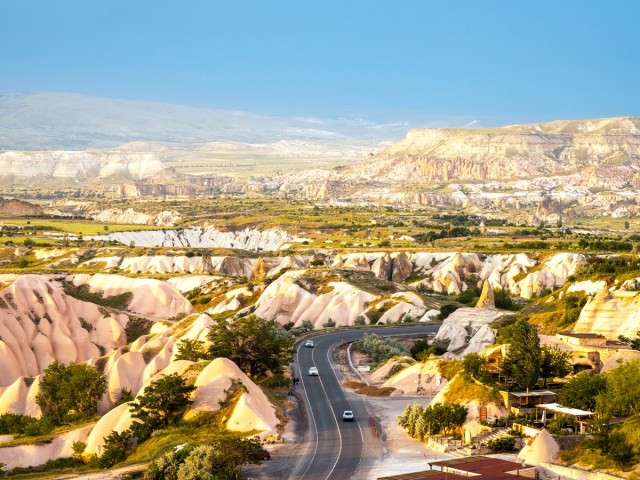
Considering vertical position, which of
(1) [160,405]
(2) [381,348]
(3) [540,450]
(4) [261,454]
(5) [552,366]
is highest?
(5) [552,366]

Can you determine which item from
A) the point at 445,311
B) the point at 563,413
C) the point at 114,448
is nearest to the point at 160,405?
the point at 114,448

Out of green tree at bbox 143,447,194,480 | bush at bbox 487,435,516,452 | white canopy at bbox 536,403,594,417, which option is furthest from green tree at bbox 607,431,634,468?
green tree at bbox 143,447,194,480

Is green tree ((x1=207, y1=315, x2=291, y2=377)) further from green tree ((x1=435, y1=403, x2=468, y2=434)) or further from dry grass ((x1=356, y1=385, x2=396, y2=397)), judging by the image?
green tree ((x1=435, y1=403, x2=468, y2=434))

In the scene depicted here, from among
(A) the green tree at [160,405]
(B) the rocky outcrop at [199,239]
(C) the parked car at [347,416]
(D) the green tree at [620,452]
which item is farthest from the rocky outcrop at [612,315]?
(B) the rocky outcrop at [199,239]

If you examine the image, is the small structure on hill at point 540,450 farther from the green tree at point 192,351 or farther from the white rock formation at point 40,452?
the green tree at point 192,351

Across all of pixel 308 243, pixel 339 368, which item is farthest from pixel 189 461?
pixel 308 243

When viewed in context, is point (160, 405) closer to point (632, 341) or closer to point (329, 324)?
point (632, 341)

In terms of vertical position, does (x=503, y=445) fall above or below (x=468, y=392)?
→ below
